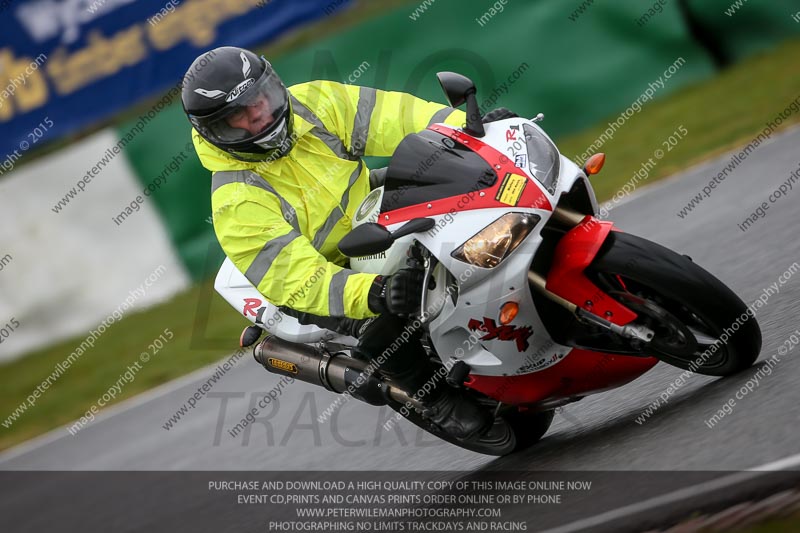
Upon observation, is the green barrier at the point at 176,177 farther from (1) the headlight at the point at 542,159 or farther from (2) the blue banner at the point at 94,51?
(1) the headlight at the point at 542,159

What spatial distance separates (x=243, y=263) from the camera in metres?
4.86

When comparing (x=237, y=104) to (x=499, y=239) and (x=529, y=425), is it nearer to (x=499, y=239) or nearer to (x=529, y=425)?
(x=499, y=239)

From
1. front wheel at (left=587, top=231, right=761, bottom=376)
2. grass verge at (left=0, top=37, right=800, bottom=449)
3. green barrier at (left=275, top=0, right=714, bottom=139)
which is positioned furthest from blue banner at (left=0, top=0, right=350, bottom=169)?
front wheel at (left=587, top=231, right=761, bottom=376)

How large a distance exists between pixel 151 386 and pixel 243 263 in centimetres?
555

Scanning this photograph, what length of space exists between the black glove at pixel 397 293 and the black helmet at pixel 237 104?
85 cm

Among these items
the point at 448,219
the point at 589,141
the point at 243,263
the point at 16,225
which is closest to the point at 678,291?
the point at 448,219

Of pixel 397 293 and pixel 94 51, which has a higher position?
pixel 397 293

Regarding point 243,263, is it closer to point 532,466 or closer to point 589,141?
point 532,466

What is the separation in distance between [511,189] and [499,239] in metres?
0.20

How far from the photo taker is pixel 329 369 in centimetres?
536

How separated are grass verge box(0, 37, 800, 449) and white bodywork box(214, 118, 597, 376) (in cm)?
507

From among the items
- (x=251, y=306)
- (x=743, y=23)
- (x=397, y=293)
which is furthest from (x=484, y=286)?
(x=743, y=23)

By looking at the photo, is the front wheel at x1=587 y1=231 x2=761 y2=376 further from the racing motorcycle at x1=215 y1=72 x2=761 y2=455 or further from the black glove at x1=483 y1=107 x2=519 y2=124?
the black glove at x1=483 y1=107 x2=519 y2=124

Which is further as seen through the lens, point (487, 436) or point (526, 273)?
point (487, 436)
